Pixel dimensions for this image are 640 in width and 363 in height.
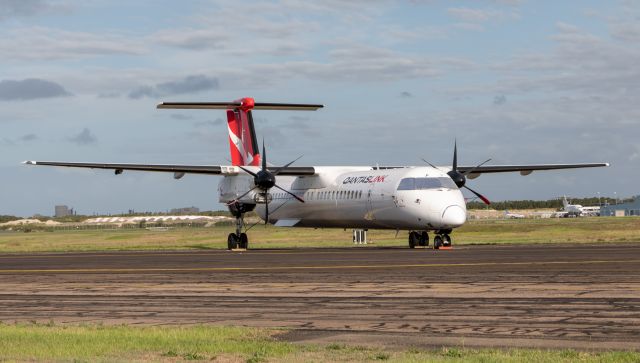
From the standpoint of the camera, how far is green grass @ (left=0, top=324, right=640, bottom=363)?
1038 centimetres

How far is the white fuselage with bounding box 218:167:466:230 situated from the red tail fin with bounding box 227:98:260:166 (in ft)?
6.62

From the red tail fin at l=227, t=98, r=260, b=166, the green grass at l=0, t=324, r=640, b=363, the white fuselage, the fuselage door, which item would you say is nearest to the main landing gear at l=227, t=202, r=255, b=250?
the white fuselage

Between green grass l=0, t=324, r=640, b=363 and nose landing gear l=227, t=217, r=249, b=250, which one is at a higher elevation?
nose landing gear l=227, t=217, r=249, b=250

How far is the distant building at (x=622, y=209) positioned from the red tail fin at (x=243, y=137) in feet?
348

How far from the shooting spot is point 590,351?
416 inches

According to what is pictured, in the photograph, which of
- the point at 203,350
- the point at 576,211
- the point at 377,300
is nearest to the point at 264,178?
the point at 377,300

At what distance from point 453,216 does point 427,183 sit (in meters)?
2.21

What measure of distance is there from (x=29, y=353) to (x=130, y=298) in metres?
6.64

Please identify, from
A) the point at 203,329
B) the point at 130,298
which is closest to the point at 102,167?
the point at 130,298

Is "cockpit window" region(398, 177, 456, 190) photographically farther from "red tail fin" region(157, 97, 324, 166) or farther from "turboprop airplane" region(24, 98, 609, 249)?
"red tail fin" region(157, 97, 324, 166)

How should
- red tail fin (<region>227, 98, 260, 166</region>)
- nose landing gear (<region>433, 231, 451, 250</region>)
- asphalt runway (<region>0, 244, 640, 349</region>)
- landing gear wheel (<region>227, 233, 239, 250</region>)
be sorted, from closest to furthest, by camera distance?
asphalt runway (<region>0, 244, 640, 349</region>), nose landing gear (<region>433, 231, 451, 250</region>), landing gear wheel (<region>227, 233, 239, 250</region>), red tail fin (<region>227, 98, 260, 166</region>)

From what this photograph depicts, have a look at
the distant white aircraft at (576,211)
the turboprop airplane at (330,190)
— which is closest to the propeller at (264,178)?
the turboprop airplane at (330,190)

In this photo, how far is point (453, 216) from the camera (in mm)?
38469

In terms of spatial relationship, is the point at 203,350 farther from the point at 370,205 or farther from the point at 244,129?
the point at 244,129
